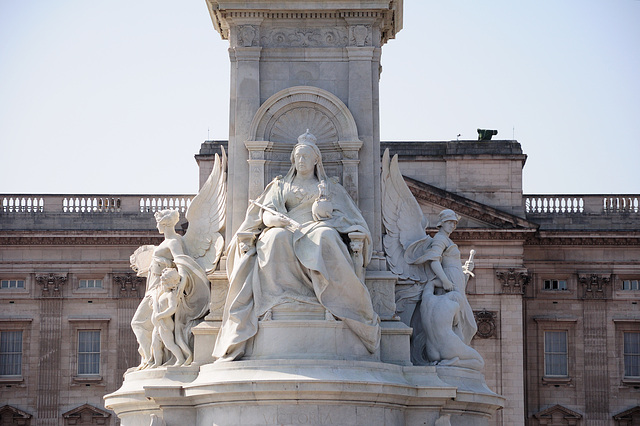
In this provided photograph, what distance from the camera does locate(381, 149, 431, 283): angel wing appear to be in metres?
28.0

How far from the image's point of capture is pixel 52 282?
6425cm

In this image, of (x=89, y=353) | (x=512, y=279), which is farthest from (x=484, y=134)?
(x=89, y=353)

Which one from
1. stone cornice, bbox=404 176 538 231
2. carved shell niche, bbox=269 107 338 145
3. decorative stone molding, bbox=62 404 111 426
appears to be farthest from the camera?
decorative stone molding, bbox=62 404 111 426

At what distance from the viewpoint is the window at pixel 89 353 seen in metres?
63.2

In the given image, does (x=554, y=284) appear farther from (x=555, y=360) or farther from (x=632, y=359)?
(x=632, y=359)

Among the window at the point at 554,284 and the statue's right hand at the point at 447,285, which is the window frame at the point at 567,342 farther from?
the statue's right hand at the point at 447,285

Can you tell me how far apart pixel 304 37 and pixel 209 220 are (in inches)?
141

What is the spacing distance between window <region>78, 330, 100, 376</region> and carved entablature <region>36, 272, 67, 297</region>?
194 cm

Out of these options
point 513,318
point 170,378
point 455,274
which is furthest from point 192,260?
point 513,318

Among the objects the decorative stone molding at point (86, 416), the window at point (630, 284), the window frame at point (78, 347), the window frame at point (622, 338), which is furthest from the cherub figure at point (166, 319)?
the window at point (630, 284)

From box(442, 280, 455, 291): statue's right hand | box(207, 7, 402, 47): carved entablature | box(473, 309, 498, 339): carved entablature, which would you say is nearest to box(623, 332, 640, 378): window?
box(473, 309, 498, 339): carved entablature

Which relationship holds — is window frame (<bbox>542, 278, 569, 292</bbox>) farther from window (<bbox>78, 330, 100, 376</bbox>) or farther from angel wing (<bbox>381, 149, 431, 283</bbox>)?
angel wing (<bbox>381, 149, 431, 283</bbox>)

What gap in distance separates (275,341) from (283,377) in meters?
0.92

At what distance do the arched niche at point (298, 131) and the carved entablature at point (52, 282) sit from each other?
37761mm
